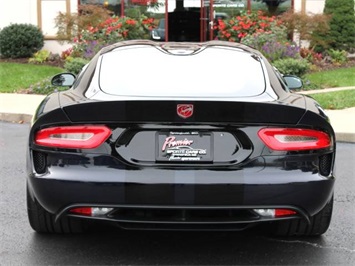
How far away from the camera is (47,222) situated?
195 inches

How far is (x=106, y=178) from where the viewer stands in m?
4.25

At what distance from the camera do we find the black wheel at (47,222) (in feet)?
16.0

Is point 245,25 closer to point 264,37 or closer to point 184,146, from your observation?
point 264,37

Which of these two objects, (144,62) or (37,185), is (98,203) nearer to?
(37,185)

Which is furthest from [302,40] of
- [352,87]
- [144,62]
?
[144,62]

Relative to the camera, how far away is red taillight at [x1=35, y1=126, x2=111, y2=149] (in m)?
4.30

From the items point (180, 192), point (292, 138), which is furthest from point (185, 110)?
point (292, 138)

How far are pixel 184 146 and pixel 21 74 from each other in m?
12.8

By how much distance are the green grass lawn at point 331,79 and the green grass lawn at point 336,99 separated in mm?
1231

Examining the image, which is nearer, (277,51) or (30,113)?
(30,113)

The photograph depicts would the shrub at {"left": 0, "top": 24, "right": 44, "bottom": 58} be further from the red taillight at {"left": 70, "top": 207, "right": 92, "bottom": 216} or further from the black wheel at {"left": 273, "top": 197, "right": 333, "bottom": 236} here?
the red taillight at {"left": 70, "top": 207, "right": 92, "bottom": 216}

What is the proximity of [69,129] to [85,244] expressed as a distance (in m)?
1.05

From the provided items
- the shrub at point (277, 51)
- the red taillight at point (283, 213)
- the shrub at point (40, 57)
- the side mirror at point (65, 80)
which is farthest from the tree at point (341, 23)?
the red taillight at point (283, 213)

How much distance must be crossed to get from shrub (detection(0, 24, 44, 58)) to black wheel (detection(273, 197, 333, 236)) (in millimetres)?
15347
